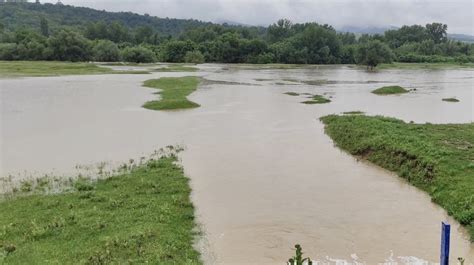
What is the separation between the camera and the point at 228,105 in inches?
1750

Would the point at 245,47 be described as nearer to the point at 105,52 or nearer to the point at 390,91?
the point at 105,52

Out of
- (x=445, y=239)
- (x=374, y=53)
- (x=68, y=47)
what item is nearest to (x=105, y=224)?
(x=445, y=239)

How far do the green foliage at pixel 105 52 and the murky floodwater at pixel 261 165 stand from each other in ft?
261

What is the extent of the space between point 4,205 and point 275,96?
38511 mm

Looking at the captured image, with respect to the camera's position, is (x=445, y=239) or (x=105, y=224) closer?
(x=445, y=239)

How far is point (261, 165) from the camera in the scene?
22500 mm

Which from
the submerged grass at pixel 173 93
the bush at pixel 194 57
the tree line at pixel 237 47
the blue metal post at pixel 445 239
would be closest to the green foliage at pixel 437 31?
the tree line at pixel 237 47

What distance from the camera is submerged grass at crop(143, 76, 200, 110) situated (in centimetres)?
4125

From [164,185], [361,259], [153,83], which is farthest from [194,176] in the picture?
[153,83]

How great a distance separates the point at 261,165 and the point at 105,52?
4408 inches

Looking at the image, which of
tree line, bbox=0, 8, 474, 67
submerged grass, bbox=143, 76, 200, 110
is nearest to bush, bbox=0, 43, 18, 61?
tree line, bbox=0, 8, 474, 67

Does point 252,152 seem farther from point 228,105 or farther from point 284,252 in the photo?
point 228,105

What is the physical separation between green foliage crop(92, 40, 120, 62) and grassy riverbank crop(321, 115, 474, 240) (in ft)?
342

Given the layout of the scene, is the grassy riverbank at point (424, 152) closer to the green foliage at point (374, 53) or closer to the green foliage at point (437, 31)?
the green foliage at point (374, 53)
